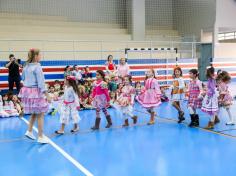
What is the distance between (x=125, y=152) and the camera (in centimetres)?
471

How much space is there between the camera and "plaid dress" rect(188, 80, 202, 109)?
6.38 m

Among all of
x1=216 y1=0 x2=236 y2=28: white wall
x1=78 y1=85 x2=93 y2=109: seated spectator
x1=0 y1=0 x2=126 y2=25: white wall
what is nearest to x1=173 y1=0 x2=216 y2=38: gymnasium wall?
x1=216 y1=0 x2=236 y2=28: white wall

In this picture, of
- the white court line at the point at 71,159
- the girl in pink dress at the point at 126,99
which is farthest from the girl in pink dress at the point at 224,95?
the white court line at the point at 71,159

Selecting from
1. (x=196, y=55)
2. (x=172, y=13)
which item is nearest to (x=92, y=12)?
(x=172, y=13)

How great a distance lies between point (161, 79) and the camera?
1456 cm

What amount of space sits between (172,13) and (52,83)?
1031 cm

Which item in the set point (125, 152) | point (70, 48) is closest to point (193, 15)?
point (70, 48)

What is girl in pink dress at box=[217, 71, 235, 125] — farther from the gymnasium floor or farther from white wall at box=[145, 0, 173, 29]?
white wall at box=[145, 0, 173, 29]

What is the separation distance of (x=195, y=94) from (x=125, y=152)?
7.97 ft

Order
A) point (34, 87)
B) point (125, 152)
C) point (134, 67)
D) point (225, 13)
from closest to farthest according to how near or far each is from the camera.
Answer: point (125, 152) → point (34, 87) → point (134, 67) → point (225, 13)

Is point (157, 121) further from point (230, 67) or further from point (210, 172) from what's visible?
point (230, 67)

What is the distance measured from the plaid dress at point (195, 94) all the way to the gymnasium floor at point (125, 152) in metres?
0.52

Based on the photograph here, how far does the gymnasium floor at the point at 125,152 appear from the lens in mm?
3963

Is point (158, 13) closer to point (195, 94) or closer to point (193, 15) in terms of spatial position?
point (193, 15)
